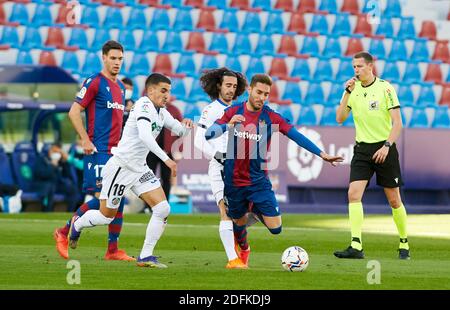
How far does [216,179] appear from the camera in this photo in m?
12.2

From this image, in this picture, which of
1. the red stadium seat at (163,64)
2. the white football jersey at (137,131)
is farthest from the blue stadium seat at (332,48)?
the white football jersey at (137,131)

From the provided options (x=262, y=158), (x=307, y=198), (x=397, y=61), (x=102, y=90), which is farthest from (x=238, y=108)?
(x=397, y=61)

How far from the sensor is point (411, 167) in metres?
23.1

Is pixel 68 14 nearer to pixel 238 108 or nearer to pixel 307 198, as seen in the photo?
pixel 307 198

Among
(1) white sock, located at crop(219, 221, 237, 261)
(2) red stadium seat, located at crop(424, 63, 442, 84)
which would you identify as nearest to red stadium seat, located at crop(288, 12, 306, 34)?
(2) red stadium seat, located at crop(424, 63, 442, 84)

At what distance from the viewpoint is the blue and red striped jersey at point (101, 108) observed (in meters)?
12.0

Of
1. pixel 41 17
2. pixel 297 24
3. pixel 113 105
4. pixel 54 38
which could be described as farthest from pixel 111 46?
pixel 297 24

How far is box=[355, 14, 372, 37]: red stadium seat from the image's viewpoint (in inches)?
1156

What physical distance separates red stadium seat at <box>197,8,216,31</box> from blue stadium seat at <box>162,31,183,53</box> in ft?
2.31

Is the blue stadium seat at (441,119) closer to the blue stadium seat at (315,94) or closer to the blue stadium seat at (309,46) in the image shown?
the blue stadium seat at (315,94)

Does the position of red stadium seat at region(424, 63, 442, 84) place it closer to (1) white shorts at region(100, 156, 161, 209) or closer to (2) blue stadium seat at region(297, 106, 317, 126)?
(2) blue stadium seat at region(297, 106, 317, 126)

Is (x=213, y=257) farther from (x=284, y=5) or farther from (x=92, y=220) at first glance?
(x=284, y=5)

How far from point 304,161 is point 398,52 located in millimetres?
7875

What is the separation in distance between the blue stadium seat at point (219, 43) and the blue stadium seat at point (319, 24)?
2.56 m
